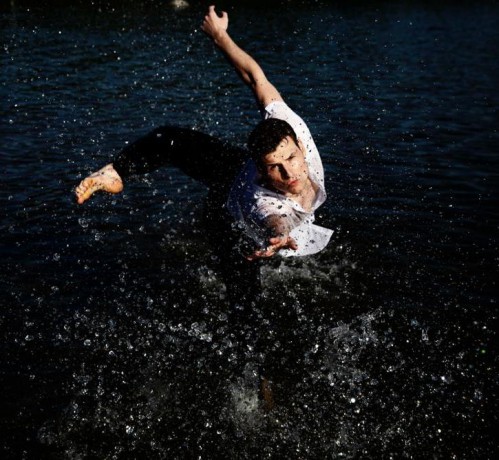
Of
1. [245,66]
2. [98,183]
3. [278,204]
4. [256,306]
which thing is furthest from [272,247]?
[245,66]

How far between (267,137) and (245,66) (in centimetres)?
129

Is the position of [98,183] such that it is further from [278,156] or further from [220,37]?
[220,37]

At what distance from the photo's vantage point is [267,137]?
4156 millimetres

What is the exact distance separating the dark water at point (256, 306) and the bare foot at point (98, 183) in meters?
1.60

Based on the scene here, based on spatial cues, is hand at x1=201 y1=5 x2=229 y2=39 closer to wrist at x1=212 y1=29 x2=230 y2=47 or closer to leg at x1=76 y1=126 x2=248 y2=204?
wrist at x1=212 y1=29 x2=230 y2=47

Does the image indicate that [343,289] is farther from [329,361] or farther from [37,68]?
[37,68]

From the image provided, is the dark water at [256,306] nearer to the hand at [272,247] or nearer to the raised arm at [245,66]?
the hand at [272,247]

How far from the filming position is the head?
416 centimetres

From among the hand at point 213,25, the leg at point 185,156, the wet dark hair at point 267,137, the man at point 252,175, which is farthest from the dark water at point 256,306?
the hand at point 213,25

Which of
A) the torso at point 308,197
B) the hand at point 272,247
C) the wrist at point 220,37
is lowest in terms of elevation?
the torso at point 308,197

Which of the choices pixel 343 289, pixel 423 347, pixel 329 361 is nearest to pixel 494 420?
pixel 423 347

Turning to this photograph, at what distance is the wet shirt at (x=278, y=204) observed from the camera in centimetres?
427

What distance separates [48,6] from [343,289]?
3921cm

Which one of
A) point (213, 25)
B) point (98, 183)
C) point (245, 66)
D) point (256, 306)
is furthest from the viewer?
point (213, 25)
